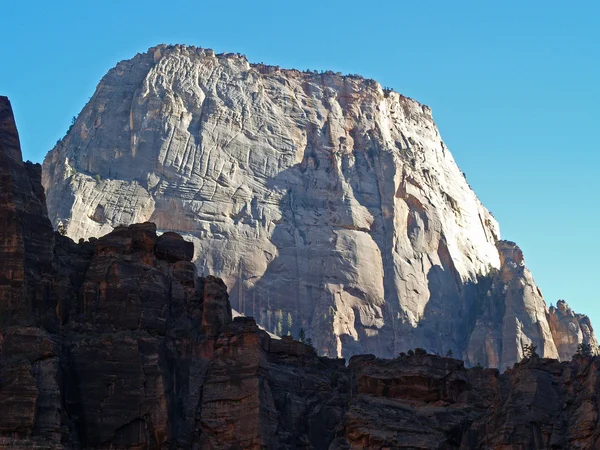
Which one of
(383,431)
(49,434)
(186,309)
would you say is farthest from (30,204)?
(383,431)

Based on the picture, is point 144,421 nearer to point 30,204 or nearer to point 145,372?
point 145,372

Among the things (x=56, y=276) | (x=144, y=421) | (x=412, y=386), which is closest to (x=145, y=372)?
(x=144, y=421)

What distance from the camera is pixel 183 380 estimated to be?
115812mm

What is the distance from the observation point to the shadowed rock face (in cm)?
10888

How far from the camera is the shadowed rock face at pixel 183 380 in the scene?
10888 centimetres

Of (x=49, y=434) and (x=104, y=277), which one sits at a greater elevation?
(x=104, y=277)

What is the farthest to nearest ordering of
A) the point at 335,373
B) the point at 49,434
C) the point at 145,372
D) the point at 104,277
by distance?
the point at 335,373 → the point at 104,277 → the point at 145,372 → the point at 49,434

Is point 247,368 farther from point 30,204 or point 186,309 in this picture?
point 30,204

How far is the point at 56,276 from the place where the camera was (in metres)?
119

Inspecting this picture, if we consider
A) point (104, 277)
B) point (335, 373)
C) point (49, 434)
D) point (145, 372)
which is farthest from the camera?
point (335, 373)

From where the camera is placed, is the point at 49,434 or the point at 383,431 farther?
the point at 383,431

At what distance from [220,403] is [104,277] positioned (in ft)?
43.1

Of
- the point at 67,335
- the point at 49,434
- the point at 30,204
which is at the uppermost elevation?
the point at 30,204

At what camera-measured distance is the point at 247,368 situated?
115m
